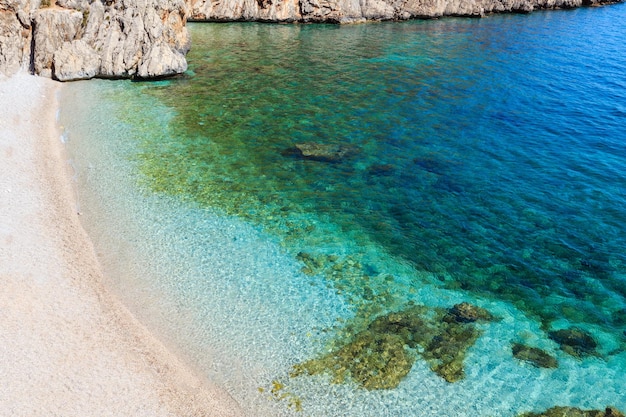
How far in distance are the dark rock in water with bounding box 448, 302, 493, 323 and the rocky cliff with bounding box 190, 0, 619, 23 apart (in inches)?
2446

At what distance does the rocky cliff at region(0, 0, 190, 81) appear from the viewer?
39.7m

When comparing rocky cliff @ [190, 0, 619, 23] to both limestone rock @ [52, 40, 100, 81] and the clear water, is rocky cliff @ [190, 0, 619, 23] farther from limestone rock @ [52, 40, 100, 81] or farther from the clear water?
limestone rock @ [52, 40, 100, 81]

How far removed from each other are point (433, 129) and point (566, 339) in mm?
21339

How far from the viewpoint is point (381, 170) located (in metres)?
29.4

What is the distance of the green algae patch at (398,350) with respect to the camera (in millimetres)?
15547

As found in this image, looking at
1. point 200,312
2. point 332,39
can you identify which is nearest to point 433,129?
point 200,312

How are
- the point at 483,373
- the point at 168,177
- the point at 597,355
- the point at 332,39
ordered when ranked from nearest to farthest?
the point at 483,373, the point at 597,355, the point at 168,177, the point at 332,39

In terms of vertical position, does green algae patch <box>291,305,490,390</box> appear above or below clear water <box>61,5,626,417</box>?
below

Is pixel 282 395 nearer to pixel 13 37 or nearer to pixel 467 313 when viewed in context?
pixel 467 313

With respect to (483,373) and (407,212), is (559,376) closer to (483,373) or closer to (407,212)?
(483,373)

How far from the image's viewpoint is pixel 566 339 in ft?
57.7

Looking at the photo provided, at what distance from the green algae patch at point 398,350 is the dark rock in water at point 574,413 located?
2730 mm

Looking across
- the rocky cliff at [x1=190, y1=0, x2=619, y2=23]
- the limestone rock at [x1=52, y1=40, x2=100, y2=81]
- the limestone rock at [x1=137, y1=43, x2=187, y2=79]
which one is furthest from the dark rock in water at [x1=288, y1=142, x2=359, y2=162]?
the rocky cliff at [x1=190, y1=0, x2=619, y2=23]

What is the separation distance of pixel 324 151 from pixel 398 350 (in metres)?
17.6
